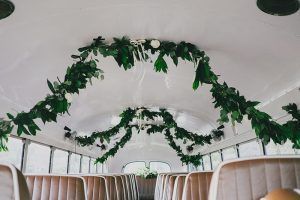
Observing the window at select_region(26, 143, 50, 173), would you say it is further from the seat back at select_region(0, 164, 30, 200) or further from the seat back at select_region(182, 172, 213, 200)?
the seat back at select_region(0, 164, 30, 200)

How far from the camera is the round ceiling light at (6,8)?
9.39 ft

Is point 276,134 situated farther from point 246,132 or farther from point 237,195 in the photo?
point 246,132

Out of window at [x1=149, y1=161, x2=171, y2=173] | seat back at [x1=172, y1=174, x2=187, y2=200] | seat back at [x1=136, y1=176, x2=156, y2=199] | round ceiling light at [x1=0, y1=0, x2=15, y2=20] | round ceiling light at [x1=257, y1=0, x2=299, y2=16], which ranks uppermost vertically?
round ceiling light at [x1=0, y1=0, x2=15, y2=20]

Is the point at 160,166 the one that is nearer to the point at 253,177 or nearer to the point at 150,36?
the point at 150,36

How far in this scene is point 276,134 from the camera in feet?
10.4

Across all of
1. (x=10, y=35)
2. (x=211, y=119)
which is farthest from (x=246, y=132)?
(x=10, y=35)

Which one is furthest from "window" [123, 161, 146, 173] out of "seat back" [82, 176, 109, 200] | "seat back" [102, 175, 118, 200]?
"seat back" [82, 176, 109, 200]

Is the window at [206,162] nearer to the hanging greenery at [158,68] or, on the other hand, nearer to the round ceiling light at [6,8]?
the hanging greenery at [158,68]

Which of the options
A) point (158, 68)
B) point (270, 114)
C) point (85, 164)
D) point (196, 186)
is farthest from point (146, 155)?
point (196, 186)

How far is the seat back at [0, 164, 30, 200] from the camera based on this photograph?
1.27 meters

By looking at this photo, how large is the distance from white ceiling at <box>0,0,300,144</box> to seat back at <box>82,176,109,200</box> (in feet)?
6.31

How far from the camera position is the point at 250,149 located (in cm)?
693

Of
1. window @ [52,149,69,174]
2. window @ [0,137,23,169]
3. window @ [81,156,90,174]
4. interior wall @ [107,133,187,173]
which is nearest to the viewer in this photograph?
window @ [0,137,23,169]

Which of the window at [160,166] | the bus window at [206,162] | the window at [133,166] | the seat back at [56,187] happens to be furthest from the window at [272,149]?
the window at [133,166]
